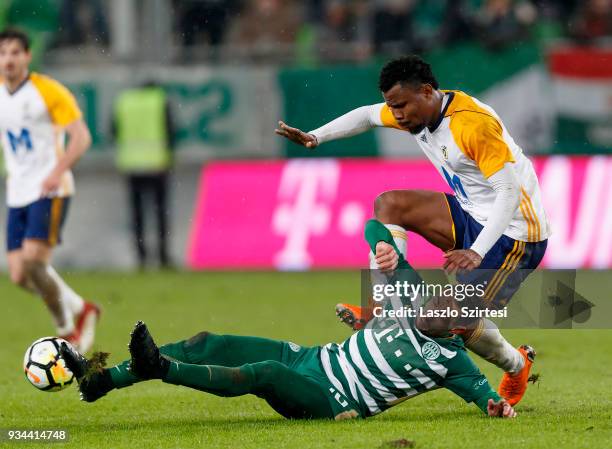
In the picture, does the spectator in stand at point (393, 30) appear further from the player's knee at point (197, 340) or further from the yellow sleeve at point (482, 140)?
the player's knee at point (197, 340)

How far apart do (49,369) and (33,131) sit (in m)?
4.21

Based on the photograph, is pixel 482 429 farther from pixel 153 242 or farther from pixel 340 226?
pixel 153 242

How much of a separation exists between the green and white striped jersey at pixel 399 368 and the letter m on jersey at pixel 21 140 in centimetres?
452

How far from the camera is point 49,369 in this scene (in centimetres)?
636

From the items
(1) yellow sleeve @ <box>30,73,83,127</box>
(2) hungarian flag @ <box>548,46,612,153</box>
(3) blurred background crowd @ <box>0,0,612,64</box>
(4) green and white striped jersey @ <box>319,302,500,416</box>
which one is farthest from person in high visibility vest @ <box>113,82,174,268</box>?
(4) green and white striped jersey @ <box>319,302,500,416</box>

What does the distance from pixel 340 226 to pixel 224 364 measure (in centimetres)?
857

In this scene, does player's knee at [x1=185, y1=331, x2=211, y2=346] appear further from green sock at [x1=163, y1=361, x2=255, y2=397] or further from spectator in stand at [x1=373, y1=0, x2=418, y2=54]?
spectator in stand at [x1=373, y1=0, x2=418, y2=54]

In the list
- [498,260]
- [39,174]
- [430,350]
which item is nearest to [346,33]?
[39,174]

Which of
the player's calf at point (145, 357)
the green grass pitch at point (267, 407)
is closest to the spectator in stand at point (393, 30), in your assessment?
the green grass pitch at point (267, 407)

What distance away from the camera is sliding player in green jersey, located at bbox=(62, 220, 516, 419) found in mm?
6188

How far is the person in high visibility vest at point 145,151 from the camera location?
16.0m

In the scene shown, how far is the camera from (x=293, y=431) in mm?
6246

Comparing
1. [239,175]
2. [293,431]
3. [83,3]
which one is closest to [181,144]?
[239,175]

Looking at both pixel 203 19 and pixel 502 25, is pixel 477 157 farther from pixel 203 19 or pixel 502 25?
pixel 203 19
